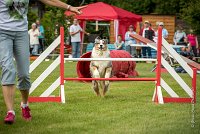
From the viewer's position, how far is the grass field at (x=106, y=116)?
8555mm

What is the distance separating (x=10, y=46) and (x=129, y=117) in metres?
2.07

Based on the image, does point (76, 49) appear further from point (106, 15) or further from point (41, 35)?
point (106, 15)

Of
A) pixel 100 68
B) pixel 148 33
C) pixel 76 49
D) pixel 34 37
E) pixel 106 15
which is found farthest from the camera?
pixel 106 15

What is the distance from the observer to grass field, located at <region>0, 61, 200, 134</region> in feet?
28.1

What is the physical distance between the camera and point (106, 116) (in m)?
9.96

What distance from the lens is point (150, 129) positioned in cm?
862

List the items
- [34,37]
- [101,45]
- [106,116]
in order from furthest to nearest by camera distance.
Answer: [34,37], [101,45], [106,116]

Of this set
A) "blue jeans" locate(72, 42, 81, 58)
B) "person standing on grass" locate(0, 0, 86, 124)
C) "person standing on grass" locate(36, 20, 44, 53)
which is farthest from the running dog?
"person standing on grass" locate(36, 20, 44, 53)

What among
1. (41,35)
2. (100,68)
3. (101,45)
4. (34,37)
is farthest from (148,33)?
(100,68)

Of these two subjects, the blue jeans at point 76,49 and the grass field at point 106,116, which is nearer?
the grass field at point 106,116

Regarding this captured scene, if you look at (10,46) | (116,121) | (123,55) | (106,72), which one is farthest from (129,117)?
(123,55)

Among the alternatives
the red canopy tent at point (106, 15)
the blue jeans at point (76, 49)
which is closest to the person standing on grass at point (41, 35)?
the red canopy tent at point (106, 15)

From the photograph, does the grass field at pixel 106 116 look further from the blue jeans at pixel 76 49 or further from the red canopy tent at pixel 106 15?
the red canopy tent at pixel 106 15

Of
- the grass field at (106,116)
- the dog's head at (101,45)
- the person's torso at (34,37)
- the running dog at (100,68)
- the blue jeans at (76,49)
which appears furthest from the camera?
the person's torso at (34,37)
